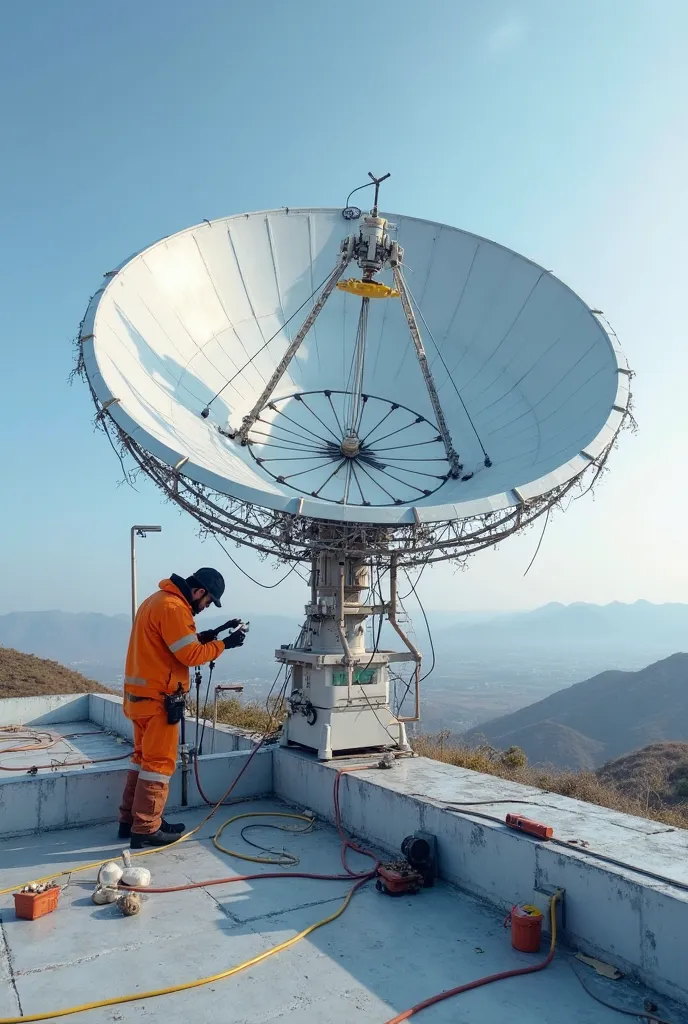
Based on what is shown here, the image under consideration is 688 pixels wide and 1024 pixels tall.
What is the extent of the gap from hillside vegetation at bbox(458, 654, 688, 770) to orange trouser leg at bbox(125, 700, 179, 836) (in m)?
54.6

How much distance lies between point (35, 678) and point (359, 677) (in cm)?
2112

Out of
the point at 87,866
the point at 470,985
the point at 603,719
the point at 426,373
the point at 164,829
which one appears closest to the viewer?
the point at 470,985

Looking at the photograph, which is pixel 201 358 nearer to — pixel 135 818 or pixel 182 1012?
pixel 135 818

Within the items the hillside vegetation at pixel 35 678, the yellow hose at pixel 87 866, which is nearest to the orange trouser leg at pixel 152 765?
the yellow hose at pixel 87 866

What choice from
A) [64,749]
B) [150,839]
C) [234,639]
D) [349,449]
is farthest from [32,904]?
[64,749]

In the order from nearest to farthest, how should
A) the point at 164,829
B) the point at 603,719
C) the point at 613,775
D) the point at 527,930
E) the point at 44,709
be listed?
the point at 527,930
the point at 164,829
the point at 44,709
the point at 613,775
the point at 603,719

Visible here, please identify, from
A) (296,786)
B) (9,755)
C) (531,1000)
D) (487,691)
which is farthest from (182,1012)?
(487,691)

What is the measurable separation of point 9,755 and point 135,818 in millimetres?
8339

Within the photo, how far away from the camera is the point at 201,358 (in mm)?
10906

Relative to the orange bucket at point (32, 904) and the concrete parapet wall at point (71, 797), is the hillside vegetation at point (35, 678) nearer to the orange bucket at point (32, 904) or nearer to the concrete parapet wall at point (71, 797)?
the concrete parapet wall at point (71, 797)

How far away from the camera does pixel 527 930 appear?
5480 mm

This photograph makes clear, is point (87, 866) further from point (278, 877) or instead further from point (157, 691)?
point (278, 877)

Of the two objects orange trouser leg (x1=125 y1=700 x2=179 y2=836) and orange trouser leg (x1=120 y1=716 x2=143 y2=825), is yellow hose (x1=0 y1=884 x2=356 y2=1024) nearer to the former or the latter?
orange trouser leg (x1=125 y1=700 x2=179 y2=836)

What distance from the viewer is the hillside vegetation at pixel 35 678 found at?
84.5 ft
